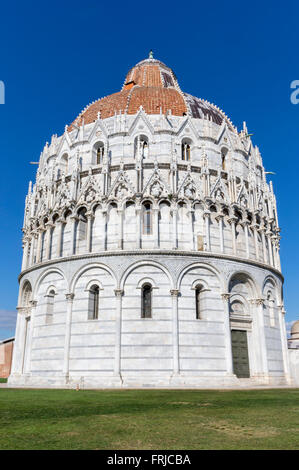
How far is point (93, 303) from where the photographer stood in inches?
1144

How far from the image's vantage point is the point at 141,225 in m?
29.8

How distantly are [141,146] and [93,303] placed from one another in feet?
43.8

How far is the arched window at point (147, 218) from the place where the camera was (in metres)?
30.0

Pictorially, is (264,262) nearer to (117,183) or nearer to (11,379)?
(117,183)

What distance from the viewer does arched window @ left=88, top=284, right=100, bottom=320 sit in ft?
93.9

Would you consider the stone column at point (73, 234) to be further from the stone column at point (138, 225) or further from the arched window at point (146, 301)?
the arched window at point (146, 301)

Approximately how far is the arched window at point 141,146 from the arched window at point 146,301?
10.7 metres

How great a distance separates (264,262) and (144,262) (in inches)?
442

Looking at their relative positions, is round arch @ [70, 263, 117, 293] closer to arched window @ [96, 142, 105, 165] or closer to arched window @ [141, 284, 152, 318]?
arched window @ [141, 284, 152, 318]

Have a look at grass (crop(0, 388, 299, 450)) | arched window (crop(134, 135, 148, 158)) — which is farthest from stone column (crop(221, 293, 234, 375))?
grass (crop(0, 388, 299, 450))

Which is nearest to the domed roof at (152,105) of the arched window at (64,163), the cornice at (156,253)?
the arched window at (64,163)

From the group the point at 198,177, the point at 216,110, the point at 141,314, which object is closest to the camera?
the point at 141,314

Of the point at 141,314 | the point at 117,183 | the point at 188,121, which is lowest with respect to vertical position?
the point at 141,314
